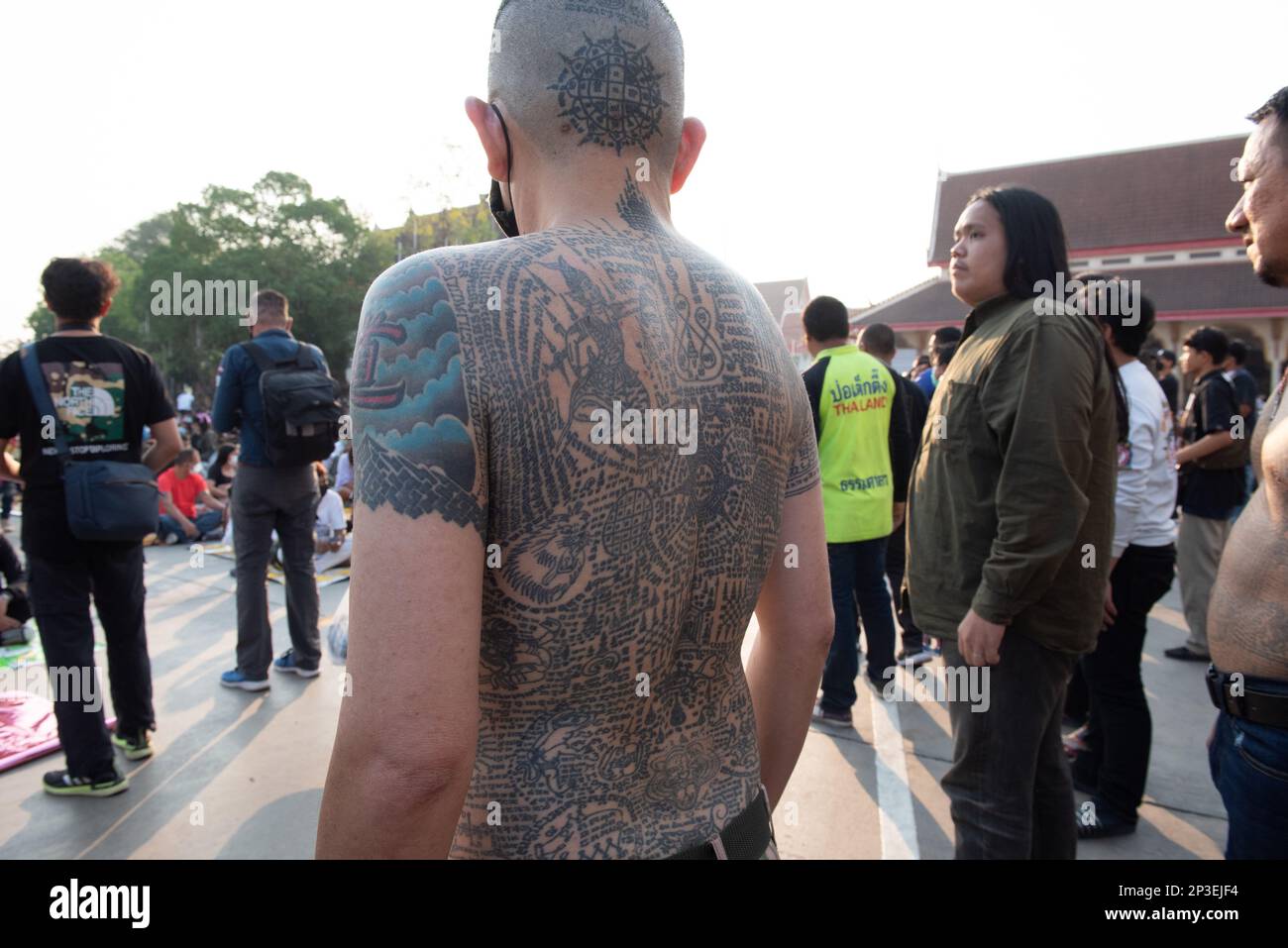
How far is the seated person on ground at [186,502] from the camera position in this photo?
327 inches

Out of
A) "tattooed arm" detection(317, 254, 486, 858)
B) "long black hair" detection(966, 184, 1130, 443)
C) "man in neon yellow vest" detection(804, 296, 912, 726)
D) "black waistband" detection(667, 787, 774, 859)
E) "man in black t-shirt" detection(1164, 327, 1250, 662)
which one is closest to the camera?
"tattooed arm" detection(317, 254, 486, 858)

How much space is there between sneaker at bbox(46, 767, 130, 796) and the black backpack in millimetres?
1702

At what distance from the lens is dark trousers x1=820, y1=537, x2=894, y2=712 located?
4160 millimetres

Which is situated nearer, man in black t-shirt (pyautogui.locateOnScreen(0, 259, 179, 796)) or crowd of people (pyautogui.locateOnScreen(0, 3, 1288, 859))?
crowd of people (pyautogui.locateOnScreen(0, 3, 1288, 859))

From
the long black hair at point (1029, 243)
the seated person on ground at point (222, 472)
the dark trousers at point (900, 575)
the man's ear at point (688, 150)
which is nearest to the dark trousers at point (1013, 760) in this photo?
the long black hair at point (1029, 243)

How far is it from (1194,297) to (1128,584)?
77.2 ft

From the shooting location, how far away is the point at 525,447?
96 centimetres

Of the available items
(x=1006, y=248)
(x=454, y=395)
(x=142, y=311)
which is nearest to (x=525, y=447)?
(x=454, y=395)

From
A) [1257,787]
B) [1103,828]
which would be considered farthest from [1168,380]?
[1257,787]

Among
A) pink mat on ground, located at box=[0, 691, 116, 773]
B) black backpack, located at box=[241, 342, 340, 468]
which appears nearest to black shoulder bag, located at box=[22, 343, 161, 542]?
black backpack, located at box=[241, 342, 340, 468]

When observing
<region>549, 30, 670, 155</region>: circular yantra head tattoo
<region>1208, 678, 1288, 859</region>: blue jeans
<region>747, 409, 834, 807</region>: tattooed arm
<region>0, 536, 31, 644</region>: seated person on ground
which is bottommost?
<region>0, 536, 31, 644</region>: seated person on ground

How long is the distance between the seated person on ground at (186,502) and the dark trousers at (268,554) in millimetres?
4501

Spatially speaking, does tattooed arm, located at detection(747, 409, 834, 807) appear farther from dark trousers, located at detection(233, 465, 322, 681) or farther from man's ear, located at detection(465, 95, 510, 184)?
dark trousers, located at detection(233, 465, 322, 681)

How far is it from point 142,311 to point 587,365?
151 ft
